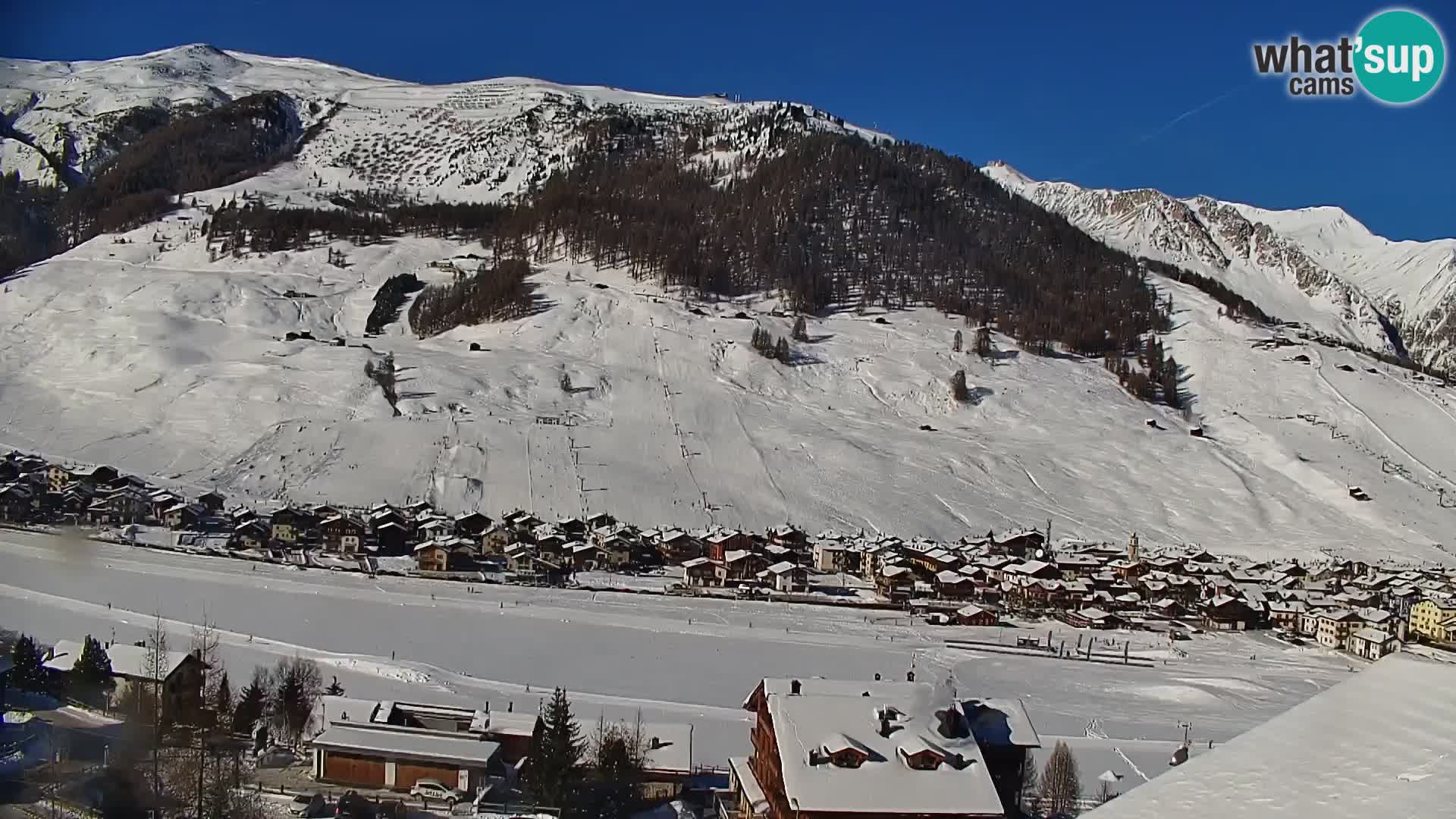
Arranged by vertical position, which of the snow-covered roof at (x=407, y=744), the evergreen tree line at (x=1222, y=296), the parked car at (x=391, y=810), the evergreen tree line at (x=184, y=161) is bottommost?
the parked car at (x=391, y=810)

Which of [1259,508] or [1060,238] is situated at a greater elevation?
[1060,238]

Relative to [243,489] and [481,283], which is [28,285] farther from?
[243,489]

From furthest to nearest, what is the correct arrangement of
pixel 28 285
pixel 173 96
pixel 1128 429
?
pixel 173 96, pixel 28 285, pixel 1128 429

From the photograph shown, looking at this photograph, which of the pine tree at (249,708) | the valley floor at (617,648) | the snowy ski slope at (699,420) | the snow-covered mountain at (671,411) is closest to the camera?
the pine tree at (249,708)

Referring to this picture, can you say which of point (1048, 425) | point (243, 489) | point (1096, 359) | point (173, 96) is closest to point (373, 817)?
point (243, 489)

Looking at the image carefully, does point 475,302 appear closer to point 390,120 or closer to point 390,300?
point 390,300

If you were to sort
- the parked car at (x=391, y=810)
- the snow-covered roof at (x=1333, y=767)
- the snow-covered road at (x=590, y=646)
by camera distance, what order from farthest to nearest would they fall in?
1. the snow-covered road at (x=590, y=646)
2. the parked car at (x=391, y=810)
3. the snow-covered roof at (x=1333, y=767)

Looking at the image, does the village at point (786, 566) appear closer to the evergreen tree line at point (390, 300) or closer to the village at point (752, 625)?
the village at point (752, 625)

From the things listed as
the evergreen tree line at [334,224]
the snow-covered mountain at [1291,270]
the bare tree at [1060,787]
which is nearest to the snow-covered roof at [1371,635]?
the bare tree at [1060,787]
